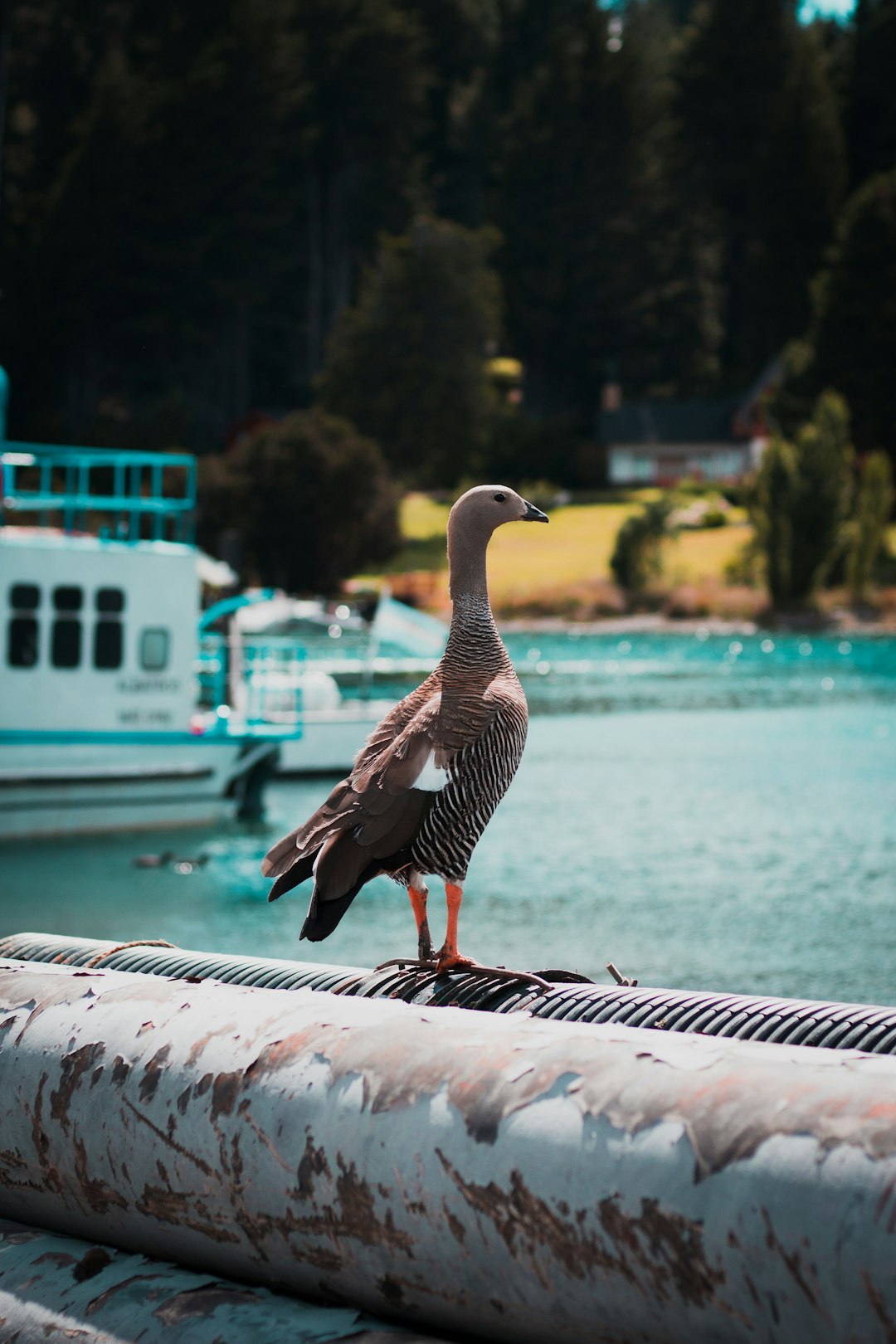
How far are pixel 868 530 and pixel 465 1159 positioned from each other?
65.6 m

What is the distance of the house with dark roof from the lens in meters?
98.1

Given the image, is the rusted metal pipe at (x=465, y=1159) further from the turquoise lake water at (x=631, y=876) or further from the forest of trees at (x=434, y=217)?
the forest of trees at (x=434, y=217)

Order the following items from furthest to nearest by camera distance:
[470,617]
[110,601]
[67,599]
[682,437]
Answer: [682,437] < [110,601] < [67,599] < [470,617]

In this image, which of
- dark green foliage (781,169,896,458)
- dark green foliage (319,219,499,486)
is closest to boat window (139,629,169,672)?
dark green foliage (781,169,896,458)

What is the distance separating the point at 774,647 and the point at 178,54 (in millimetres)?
50510

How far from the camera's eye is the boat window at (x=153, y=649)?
69.4 ft

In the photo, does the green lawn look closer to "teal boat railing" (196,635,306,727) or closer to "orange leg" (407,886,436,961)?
"teal boat railing" (196,635,306,727)

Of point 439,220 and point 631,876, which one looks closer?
point 631,876

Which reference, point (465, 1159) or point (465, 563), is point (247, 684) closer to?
point (465, 563)

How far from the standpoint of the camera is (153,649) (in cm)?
2119

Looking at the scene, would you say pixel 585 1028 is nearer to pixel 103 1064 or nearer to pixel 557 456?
pixel 103 1064

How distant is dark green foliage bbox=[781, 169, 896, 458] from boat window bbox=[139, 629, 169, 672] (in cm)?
6229

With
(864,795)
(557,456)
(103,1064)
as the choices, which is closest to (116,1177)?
(103,1064)

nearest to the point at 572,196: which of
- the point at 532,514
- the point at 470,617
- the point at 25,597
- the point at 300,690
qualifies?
the point at 300,690
